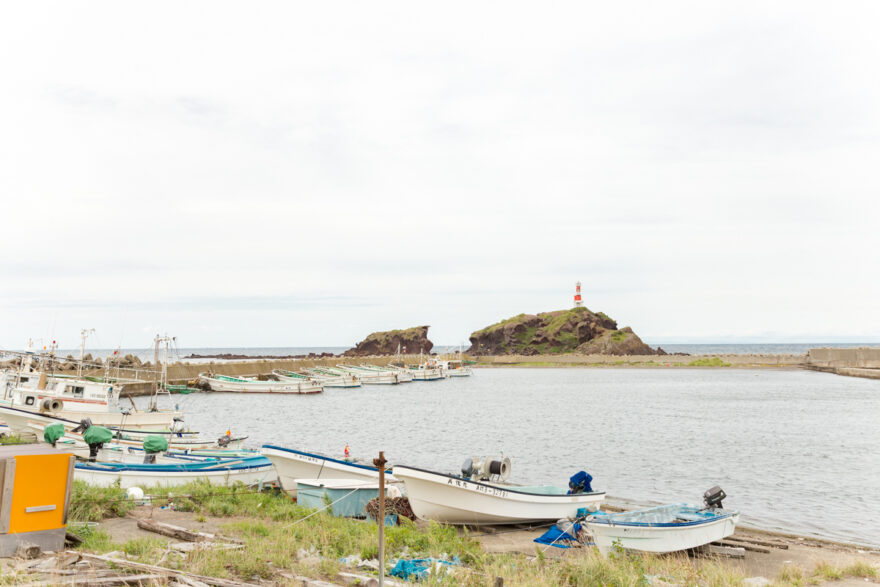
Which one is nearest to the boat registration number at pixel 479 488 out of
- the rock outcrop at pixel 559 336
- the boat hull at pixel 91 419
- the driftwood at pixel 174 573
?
the driftwood at pixel 174 573

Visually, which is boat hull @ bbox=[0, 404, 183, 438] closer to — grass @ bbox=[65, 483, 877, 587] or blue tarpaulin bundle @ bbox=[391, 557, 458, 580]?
grass @ bbox=[65, 483, 877, 587]

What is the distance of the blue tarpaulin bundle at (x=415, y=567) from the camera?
32.3 feet

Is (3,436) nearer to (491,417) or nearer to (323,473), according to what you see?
(323,473)

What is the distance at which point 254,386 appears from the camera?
72188 mm

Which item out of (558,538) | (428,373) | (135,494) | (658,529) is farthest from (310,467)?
(428,373)

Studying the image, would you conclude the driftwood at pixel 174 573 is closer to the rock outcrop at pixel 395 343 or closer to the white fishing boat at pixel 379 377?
the white fishing boat at pixel 379 377

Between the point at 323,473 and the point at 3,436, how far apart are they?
42.4ft

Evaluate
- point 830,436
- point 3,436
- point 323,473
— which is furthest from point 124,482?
point 830,436

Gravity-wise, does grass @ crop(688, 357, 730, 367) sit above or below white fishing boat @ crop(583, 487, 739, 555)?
below

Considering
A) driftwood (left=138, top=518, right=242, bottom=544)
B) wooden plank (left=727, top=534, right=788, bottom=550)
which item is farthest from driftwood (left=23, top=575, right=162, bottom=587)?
wooden plank (left=727, top=534, right=788, bottom=550)

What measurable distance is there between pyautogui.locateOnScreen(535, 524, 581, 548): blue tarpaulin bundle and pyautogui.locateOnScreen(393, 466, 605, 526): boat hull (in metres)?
1.20

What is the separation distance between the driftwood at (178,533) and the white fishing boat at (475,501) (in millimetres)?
4612

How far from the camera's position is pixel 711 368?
417 feet

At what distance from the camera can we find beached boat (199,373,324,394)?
2815 inches
